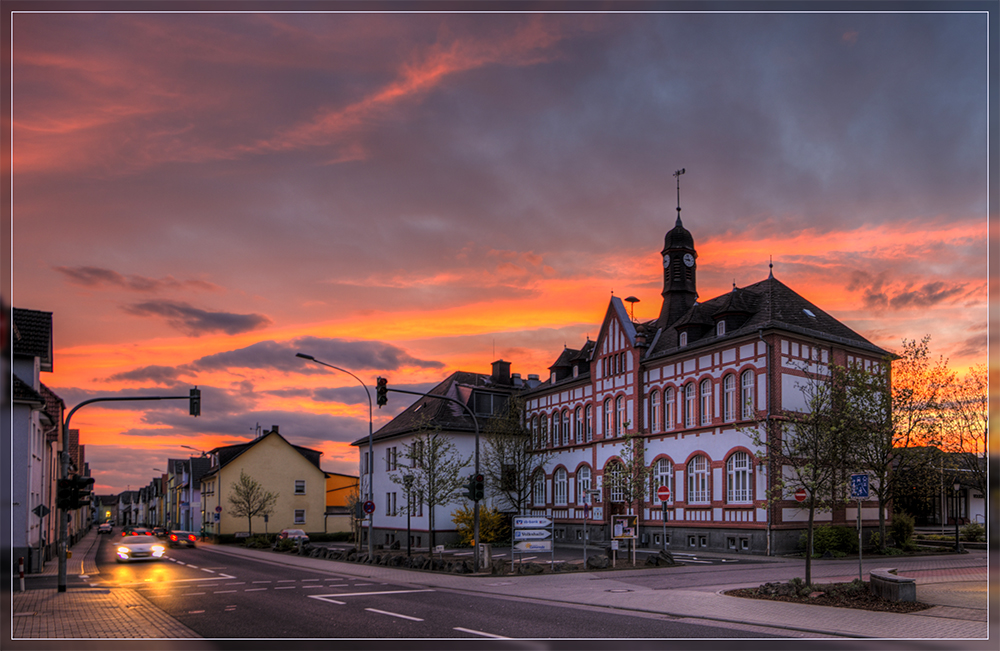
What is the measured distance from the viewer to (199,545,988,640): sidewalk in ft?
43.7

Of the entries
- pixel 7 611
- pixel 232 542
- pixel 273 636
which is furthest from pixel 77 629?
pixel 232 542

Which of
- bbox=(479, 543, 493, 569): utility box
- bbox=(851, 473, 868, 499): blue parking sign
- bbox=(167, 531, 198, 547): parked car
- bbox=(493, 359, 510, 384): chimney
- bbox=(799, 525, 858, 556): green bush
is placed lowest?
bbox=(167, 531, 198, 547): parked car

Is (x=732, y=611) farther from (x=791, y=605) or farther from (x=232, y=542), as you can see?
(x=232, y=542)

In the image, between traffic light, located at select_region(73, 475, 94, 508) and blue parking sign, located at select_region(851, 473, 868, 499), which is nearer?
blue parking sign, located at select_region(851, 473, 868, 499)

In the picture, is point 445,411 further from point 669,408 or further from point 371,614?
point 371,614

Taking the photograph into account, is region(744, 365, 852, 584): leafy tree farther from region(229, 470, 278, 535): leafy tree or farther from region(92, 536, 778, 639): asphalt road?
region(229, 470, 278, 535): leafy tree

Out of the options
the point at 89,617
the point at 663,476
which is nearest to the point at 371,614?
the point at 89,617

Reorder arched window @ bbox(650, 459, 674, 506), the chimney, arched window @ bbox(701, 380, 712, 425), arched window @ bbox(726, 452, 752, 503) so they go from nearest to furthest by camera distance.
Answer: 1. arched window @ bbox(726, 452, 752, 503)
2. arched window @ bbox(701, 380, 712, 425)
3. arched window @ bbox(650, 459, 674, 506)
4. the chimney

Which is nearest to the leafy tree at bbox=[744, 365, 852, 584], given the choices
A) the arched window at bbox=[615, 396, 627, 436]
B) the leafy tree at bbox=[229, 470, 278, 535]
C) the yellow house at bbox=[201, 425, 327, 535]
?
the arched window at bbox=[615, 396, 627, 436]

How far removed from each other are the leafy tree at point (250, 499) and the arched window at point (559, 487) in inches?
992

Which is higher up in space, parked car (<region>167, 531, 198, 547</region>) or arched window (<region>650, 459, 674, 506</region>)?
arched window (<region>650, 459, 674, 506</region>)

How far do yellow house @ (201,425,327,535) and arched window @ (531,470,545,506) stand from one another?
92.8 ft

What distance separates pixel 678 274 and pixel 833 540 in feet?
59.6

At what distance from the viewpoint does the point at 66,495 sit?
839 inches
